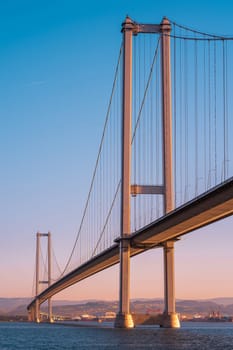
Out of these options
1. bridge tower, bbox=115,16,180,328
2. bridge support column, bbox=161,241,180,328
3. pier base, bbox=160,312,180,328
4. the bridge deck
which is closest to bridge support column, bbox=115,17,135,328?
bridge tower, bbox=115,16,180,328

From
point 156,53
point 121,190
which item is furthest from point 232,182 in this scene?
point 156,53

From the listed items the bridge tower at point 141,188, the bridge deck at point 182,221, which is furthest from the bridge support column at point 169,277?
the bridge deck at point 182,221

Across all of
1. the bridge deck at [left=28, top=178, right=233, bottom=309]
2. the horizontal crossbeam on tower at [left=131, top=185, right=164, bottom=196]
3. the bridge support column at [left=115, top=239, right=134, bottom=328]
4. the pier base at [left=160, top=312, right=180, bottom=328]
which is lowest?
the pier base at [left=160, top=312, right=180, bottom=328]

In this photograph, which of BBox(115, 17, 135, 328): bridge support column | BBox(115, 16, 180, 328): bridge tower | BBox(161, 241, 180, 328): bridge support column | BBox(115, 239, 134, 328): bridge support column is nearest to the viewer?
BBox(115, 16, 180, 328): bridge tower

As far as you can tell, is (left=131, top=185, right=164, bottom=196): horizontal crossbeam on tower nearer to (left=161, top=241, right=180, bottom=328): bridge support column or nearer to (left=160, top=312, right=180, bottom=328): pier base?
(left=161, top=241, right=180, bottom=328): bridge support column

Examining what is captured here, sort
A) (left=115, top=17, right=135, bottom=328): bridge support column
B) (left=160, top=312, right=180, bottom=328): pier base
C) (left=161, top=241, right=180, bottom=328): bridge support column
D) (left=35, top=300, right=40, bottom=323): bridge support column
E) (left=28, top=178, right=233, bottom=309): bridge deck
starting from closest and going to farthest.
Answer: (left=28, top=178, right=233, bottom=309): bridge deck → (left=115, top=17, right=135, bottom=328): bridge support column → (left=161, top=241, right=180, bottom=328): bridge support column → (left=160, top=312, right=180, bottom=328): pier base → (left=35, top=300, right=40, bottom=323): bridge support column

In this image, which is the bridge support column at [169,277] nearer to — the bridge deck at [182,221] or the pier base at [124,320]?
the bridge deck at [182,221]

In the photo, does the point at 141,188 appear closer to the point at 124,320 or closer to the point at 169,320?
the point at 124,320

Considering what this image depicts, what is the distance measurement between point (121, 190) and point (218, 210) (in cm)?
1268

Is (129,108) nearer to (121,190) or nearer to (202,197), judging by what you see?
(121,190)

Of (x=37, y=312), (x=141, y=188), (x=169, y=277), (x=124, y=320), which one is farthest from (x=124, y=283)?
(x=37, y=312)

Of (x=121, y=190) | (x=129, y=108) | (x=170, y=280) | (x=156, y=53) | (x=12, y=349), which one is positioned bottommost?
(x=12, y=349)

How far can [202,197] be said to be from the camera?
36.1 metres

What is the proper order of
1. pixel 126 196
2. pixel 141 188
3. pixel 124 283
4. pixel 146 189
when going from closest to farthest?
pixel 126 196 → pixel 146 189 → pixel 141 188 → pixel 124 283
